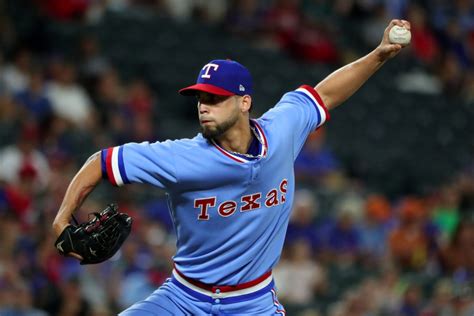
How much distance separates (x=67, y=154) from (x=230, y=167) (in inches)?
220

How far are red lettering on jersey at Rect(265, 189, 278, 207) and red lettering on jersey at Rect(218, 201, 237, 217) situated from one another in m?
0.19

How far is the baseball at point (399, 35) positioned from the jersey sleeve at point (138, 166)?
4.85 ft

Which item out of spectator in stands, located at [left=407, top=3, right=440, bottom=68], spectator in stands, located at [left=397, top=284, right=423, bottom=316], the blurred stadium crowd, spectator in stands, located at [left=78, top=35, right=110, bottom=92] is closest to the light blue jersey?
the blurred stadium crowd

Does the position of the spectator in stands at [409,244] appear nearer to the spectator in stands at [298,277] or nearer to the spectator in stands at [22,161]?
the spectator in stands at [298,277]

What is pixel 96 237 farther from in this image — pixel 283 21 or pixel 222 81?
pixel 283 21

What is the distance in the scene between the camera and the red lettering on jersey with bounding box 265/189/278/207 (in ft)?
17.9

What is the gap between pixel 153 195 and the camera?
1131cm

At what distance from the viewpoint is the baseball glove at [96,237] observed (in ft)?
16.4

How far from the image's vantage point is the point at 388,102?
1578 centimetres

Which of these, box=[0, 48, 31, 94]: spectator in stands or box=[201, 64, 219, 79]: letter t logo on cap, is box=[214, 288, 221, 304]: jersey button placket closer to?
box=[201, 64, 219, 79]: letter t logo on cap

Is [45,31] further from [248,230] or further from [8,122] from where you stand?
[248,230]

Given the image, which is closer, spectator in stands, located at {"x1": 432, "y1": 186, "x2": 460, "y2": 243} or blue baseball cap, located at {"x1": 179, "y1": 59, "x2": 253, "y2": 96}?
blue baseball cap, located at {"x1": 179, "y1": 59, "x2": 253, "y2": 96}

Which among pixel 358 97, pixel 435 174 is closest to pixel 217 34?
pixel 358 97

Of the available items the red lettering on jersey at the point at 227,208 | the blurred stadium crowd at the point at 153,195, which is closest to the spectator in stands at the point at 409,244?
the blurred stadium crowd at the point at 153,195
